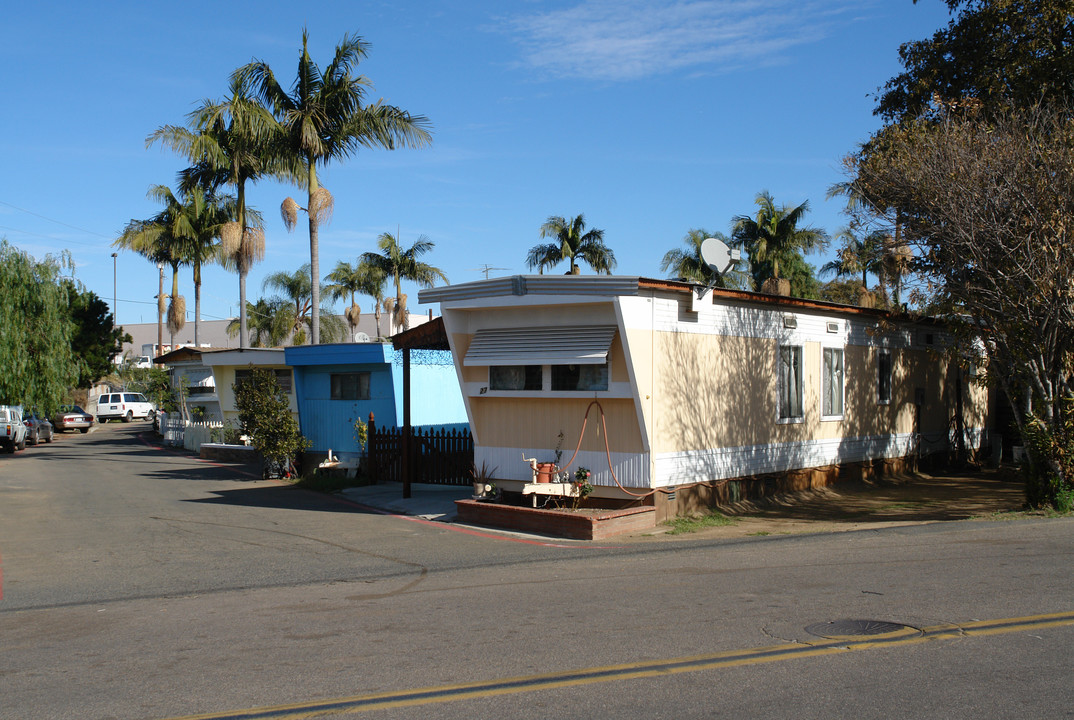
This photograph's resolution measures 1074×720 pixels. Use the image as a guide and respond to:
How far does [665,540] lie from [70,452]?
88.9 feet

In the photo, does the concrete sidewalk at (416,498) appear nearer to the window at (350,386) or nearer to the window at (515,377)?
the window at (515,377)

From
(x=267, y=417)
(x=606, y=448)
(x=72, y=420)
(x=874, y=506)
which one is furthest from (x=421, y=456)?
(x=72, y=420)

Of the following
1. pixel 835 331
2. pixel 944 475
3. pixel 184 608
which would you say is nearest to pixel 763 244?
pixel 944 475

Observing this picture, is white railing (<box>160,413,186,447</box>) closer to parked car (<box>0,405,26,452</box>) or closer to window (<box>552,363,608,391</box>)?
parked car (<box>0,405,26,452</box>)

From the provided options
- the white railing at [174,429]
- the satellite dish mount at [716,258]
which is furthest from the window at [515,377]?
the white railing at [174,429]

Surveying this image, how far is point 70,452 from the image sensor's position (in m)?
31.5

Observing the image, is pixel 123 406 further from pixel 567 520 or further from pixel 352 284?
pixel 567 520

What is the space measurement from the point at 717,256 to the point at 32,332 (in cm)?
2787

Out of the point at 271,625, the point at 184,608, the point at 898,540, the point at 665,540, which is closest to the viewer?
the point at 271,625

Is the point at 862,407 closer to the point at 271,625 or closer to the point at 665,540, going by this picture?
the point at 665,540

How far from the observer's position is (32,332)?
103ft

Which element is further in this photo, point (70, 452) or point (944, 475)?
point (70, 452)

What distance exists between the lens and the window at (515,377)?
14.0 meters

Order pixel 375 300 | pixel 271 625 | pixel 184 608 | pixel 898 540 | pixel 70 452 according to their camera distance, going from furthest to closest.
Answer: pixel 375 300 → pixel 70 452 → pixel 898 540 → pixel 184 608 → pixel 271 625
